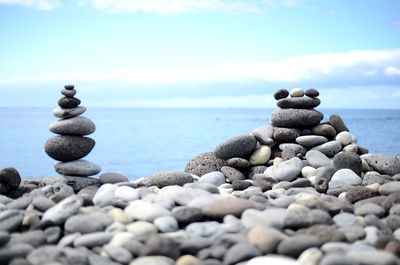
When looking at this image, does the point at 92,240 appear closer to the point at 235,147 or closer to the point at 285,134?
the point at 235,147

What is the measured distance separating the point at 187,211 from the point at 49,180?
11.1ft

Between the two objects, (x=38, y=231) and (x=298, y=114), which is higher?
(x=298, y=114)

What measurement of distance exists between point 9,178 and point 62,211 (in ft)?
8.10

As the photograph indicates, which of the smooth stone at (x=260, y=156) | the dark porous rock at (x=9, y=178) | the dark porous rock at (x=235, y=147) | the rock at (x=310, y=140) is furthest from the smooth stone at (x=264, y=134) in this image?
the dark porous rock at (x=9, y=178)

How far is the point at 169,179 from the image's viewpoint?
638 cm

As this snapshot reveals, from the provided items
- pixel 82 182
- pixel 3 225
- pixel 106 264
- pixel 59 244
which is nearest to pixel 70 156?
pixel 82 182

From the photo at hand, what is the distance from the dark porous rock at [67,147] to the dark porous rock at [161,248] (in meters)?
3.63

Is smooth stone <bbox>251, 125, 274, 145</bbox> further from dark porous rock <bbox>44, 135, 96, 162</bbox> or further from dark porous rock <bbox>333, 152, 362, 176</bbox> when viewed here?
dark porous rock <bbox>44, 135, 96, 162</bbox>

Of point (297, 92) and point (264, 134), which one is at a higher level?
point (297, 92)

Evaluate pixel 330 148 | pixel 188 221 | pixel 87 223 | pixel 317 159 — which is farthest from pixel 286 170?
pixel 87 223

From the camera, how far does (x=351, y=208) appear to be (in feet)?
15.2

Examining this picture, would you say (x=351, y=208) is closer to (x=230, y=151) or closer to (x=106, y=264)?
(x=106, y=264)

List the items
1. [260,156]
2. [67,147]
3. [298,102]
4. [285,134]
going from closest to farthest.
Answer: [67,147] < [260,156] < [285,134] < [298,102]

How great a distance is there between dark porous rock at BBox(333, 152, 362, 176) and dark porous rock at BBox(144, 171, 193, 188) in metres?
2.49
